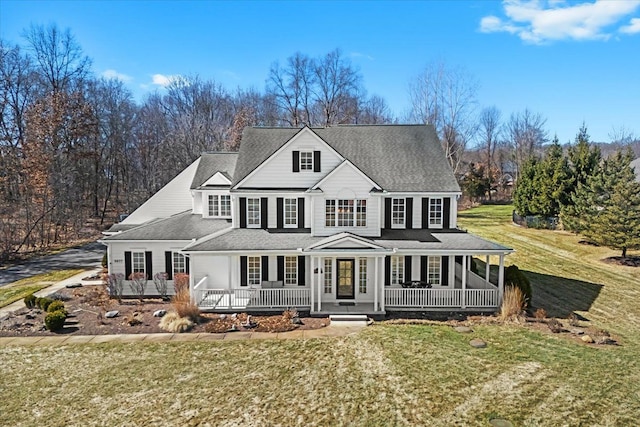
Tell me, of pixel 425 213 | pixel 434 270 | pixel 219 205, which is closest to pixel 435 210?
pixel 425 213

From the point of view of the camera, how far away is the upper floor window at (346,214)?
18.3m

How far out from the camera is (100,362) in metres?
12.2

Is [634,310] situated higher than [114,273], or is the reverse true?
[114,273]

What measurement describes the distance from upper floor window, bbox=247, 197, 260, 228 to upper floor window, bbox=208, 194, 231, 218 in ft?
10.9

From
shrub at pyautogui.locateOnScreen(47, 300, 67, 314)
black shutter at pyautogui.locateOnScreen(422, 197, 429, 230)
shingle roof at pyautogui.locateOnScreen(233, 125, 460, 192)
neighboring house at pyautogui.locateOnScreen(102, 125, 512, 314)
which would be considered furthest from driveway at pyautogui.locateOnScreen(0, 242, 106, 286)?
black shutter at pyautogui.locateOnScreen(422, 197, 429, 230)

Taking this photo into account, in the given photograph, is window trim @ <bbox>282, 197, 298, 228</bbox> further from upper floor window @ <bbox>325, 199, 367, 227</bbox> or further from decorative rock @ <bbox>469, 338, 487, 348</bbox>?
decorative rock @ <bbox>469, 338, 487, 348</bbox>

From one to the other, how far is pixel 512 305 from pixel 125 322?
50.4 feet

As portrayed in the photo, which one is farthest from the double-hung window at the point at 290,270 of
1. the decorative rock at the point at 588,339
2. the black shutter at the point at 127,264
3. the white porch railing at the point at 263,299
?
the decorative rock at the point at 588,339

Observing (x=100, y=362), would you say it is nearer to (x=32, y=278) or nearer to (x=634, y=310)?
(x=32, y=278)

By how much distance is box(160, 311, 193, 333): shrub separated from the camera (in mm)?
14781

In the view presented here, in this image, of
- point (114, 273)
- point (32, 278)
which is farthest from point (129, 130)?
point (114, 273)

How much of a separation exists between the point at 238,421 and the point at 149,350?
541 cm

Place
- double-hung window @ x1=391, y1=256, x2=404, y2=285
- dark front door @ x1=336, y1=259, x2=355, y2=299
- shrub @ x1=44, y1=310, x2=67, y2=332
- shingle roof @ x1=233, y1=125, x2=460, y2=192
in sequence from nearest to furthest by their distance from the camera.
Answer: shrub @ x1=44, y1=310, x2=67, y2=332 → dark front door @ x1=336, y1=259, x2=355, y2=299 → double-hung window @ x1=391, y1=256, x2=404, y2=285 → shingle roof @ x1=233, y1=125, x2=460, y2=192

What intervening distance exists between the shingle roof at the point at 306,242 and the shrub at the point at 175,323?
107 inches
